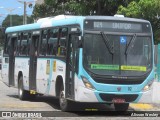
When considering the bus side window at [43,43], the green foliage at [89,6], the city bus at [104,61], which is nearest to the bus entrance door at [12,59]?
the bus side window at [43,43]

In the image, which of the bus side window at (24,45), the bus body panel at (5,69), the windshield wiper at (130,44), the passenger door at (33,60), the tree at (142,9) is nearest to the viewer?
the windshield wiper at (130,44)

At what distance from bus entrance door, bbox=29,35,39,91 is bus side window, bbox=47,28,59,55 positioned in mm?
1615

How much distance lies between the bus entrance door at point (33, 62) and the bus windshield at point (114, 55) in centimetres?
476

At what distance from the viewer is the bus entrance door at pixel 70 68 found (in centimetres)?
1424

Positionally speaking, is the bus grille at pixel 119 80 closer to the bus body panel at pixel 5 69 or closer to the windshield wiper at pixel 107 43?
the windshield wiper at pixel 107 43

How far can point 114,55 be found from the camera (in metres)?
13.9

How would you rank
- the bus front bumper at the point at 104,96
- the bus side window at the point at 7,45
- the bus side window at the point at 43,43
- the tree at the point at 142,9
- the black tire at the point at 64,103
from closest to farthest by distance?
the bus front bumper at the point at 104,96 < the black tire at the point at 64,103 < the bus side window at the point at 43,43 < the bus side window at the point at 7,45 < the tree at the point at 142,9

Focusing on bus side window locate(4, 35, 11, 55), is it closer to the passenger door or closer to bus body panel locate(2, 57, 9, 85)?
bus body panel locate(2, 57, 9, 85)

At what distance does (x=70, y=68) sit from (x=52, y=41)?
216 cm

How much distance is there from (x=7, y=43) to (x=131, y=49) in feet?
30.8

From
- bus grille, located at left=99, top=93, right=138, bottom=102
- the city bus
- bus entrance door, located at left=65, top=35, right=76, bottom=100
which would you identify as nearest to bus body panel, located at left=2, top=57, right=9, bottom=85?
the city bus

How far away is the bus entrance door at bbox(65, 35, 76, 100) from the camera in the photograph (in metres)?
14.2

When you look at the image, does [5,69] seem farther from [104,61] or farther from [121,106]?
[104,61]

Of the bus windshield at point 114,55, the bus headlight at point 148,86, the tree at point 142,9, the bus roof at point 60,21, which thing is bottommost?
the bus headlight at point 148,86
